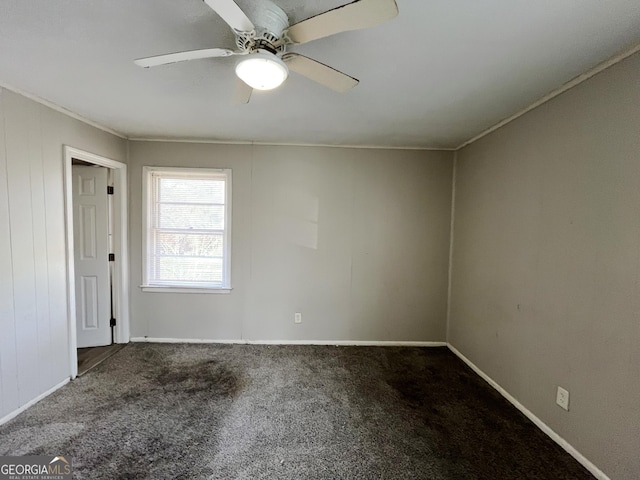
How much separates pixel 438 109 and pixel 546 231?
4.00 ft

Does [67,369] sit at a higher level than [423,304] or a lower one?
lower

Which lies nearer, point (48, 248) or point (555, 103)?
point (555, 103)

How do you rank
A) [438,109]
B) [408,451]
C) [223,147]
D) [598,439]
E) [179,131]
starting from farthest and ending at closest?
[223,147], [179,131], [438,109], [408,451], [598,439]

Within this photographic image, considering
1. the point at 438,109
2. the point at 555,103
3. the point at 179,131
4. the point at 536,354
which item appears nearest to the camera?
the point at 555,103

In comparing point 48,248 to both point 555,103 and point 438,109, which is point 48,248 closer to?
point 438,109

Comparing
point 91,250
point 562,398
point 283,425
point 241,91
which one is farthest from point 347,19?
point 91,250

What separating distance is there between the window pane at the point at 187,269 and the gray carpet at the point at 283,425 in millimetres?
926

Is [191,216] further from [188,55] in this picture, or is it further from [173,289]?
[188,55]

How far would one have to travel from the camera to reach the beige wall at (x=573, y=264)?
61.2 inches

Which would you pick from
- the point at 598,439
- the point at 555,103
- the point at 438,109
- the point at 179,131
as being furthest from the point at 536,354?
the point at 179,131

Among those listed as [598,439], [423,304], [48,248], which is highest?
[48,248]

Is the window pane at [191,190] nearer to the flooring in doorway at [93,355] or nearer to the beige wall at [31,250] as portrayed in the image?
the beige wall at [31,250]

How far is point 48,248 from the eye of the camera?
2414mm

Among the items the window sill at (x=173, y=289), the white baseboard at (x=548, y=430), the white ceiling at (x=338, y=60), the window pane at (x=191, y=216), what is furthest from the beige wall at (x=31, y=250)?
the white baseboard at (x=548, y=430)
